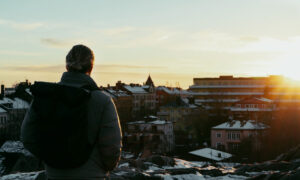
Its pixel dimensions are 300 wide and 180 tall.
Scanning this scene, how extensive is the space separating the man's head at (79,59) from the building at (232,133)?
55.4 m

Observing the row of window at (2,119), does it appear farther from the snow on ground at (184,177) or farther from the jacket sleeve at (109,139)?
the jacket sleeve at (109,139)

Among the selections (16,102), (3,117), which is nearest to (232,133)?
(3,117)

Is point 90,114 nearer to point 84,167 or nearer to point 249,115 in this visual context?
point 84,167

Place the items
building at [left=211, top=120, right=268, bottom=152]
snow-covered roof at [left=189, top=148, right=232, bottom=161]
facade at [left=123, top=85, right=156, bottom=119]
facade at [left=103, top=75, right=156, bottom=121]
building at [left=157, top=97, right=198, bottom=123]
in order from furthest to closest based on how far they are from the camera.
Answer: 1. facade at [left=123, top=85, right=156, bottom=119]
2. facade at [left=103, top=75, right=156, bottom=121]
3. building at [left=157, top=97, right=198, bottom=123]
4. building at [left=211, top=120, right=268, bottom=152]
5. snow-covered roof at [left=189, top=148, right=232, bottom=161]

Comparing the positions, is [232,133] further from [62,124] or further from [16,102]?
[62,124]

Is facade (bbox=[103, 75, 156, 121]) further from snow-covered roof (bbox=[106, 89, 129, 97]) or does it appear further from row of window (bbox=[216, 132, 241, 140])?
row of window (bbox=[216, 132, 241, 140])

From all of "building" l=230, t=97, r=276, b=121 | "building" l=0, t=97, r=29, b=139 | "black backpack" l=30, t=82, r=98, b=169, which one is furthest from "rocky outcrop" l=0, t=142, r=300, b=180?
"building" l=230, t=97, r=276, b=121

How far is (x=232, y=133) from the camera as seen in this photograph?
5981 centimetres

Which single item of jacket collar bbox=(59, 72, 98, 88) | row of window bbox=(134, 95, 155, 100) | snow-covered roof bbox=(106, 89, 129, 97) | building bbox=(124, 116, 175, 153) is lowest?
building bbox=(124, 116, 175, 153)

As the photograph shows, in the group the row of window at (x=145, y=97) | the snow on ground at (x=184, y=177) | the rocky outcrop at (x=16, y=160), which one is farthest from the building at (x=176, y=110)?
the snow on ground at (x=184, y=177)

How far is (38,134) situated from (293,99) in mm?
97972

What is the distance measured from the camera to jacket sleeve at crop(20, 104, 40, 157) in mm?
2967

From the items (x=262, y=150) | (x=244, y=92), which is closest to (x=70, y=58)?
(x=262, y=150)

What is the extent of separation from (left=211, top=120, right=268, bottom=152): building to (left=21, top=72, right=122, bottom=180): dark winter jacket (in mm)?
55436
